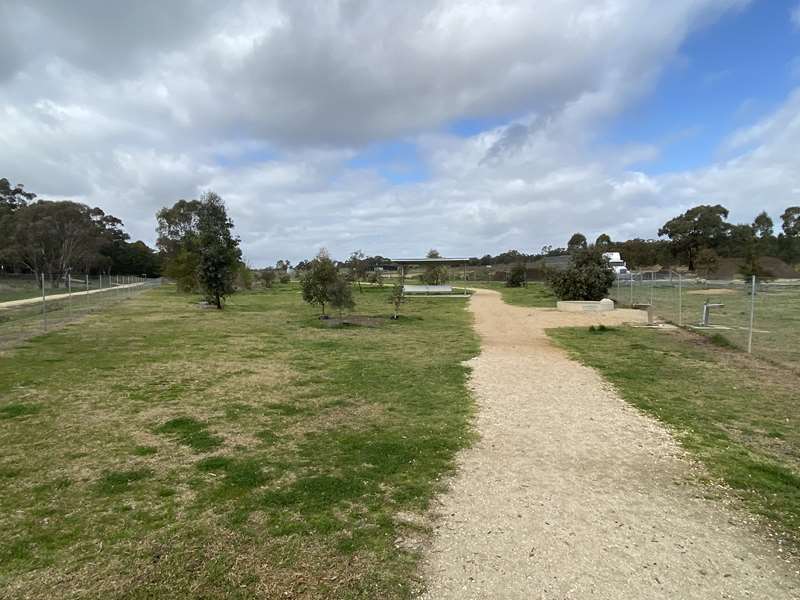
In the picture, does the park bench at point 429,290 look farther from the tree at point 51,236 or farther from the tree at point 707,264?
the tree at point 51,236

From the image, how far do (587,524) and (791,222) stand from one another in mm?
102447

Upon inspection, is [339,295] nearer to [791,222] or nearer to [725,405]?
[725,405]

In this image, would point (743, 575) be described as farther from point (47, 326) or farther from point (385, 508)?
point (47, 326)

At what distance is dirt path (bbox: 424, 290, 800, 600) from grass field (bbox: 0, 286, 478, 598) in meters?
0.36

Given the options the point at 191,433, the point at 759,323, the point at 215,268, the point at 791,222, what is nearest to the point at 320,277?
the point at 215,268

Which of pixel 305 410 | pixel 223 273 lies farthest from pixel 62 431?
pixel 223 273

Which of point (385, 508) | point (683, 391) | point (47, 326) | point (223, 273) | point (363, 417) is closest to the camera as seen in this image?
point (385, 508)

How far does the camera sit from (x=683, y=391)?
302 inches

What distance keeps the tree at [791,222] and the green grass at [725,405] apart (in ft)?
294

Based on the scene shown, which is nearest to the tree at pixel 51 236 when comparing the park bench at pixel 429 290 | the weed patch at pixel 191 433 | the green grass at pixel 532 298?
the park bench at pixel 429 290

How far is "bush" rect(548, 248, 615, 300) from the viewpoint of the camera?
24.0 m

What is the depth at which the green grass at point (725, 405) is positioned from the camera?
4262mm

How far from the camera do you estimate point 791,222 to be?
81.1m

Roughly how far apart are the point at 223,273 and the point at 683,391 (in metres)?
22.5
